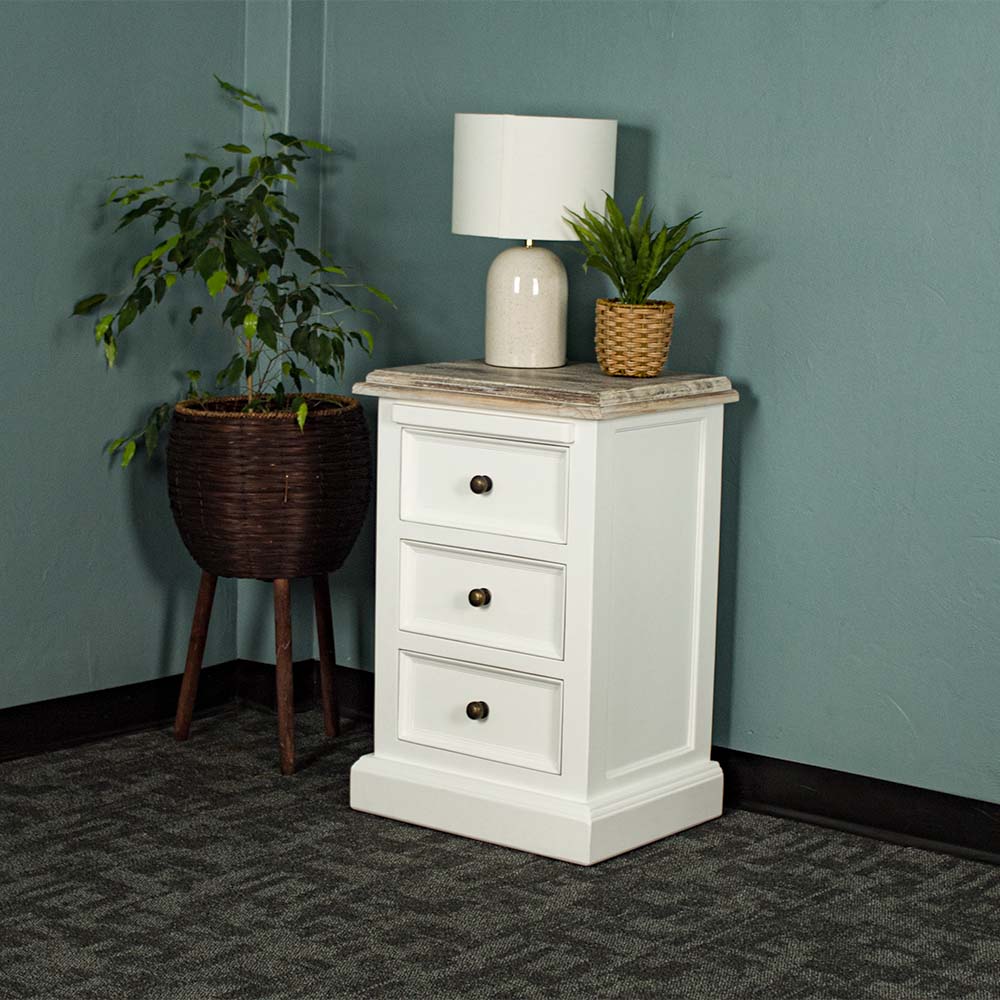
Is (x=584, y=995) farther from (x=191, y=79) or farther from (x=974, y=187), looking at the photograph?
(x=191, y=79)

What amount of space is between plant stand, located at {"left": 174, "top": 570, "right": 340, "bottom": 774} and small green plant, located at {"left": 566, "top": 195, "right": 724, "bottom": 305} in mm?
860

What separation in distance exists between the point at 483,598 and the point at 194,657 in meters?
0.78

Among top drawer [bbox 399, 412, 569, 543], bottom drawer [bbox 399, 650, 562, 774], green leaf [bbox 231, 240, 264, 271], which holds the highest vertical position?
green leaf [bbox 231, 240, 264, 271]

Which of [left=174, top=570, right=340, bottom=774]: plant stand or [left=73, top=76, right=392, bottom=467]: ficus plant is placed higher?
[left=73, top=76, right=392, bottom=467]: ficus plant

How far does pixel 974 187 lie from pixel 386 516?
1104 millimetres

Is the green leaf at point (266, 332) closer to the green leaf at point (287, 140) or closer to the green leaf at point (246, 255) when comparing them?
the green leaf at point (246, 255)

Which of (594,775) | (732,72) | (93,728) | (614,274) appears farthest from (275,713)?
(732,72)

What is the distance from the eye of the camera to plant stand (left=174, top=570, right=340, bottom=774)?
10.00 feet

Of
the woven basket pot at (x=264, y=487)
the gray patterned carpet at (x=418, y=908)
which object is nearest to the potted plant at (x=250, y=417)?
the woven basket pot at (x=264, y=487)

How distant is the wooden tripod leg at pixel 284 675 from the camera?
303 cm

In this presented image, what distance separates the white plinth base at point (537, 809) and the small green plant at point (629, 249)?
2.72ft

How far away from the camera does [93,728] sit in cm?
322

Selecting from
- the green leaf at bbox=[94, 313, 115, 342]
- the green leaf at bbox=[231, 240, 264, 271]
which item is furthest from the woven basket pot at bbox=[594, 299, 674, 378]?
the green leaf at bbox=[94, 313, 115, 342]

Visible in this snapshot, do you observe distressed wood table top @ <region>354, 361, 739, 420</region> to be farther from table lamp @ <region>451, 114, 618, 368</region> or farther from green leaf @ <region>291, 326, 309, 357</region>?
green leaf @ <region>291, 326, 309, 357</region>
